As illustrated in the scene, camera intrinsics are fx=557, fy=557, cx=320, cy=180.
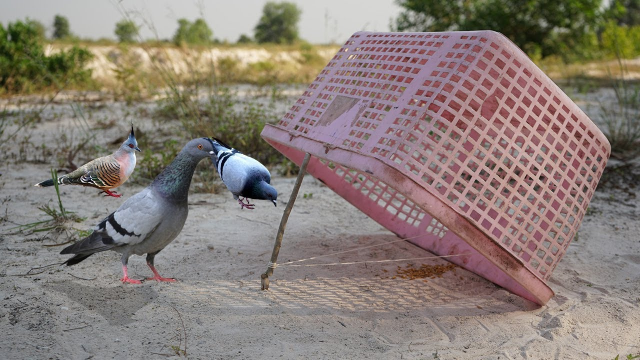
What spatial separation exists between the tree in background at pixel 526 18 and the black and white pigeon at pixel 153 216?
11087 millimetres

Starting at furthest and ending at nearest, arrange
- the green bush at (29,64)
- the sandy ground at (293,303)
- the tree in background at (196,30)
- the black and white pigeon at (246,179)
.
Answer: the green bush at (29,64) → the tree in background at (196,30) → the sandy ground at (293,303) → the black and white pigeon at (246,179)

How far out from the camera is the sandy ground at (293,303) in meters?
A: 2.11

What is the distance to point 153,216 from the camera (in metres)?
2.00

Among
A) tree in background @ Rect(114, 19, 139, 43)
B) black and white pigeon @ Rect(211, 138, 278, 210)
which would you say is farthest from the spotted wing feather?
tree in background @ Rect(114, 19, 139, 43)

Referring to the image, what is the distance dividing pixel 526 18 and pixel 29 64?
32.6 feet

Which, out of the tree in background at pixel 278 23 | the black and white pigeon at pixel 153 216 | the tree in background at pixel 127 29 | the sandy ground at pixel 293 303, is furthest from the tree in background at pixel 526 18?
the tree in background at pixel 278 23

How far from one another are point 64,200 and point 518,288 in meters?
2.85

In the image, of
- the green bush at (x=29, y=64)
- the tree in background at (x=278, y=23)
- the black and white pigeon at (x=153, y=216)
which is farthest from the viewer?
the tree in background at (x=278, y=23)

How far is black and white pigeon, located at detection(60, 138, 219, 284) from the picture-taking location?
1958 mm

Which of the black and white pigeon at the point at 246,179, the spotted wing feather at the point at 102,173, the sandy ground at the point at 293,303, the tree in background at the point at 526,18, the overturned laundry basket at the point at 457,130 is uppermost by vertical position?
the tree in background at the point at 526,18

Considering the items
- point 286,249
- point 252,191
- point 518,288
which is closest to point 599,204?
point 518,288

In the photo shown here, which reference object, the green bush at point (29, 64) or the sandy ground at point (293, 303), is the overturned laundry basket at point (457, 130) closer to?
the sandy ground at point (293, 303)

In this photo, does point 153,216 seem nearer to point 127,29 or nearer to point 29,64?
point 127,29

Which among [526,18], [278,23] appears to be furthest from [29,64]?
[278,23]
